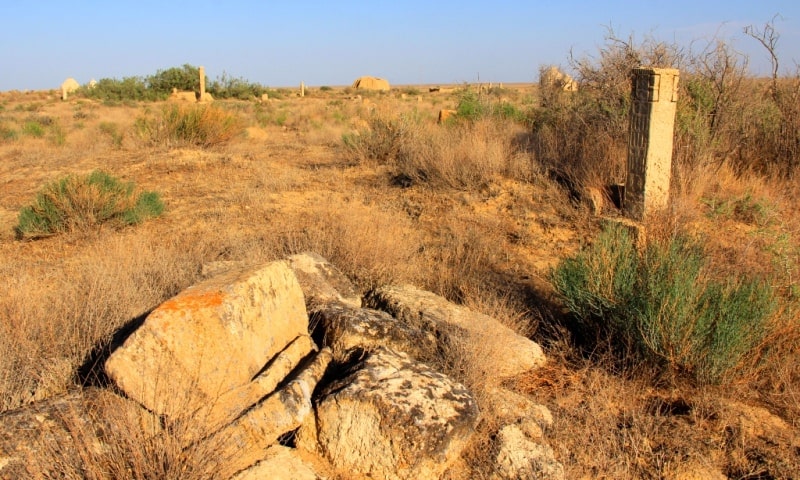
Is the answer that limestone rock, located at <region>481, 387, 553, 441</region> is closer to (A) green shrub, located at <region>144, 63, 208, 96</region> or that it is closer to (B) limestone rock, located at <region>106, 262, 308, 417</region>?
(B) limestone rock, located at <region>106, 262, 308, 417</region>

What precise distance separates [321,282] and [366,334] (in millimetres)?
922

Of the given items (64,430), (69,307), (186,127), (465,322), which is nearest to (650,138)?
(465,322)

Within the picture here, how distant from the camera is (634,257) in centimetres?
467

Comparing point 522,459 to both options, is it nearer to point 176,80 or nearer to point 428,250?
point 428,250

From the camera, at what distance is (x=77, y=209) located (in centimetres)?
704

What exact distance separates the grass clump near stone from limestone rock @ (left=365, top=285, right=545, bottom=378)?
4044mm

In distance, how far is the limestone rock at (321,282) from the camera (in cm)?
438

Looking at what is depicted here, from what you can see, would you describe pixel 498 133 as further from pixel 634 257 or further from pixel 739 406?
pixel 739 406

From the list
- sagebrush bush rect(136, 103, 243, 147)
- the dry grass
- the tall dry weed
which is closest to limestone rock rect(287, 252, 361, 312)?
the dry grass

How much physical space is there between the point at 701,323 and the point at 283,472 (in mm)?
2798

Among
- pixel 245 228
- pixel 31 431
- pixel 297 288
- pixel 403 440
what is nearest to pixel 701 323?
pixel 403 440

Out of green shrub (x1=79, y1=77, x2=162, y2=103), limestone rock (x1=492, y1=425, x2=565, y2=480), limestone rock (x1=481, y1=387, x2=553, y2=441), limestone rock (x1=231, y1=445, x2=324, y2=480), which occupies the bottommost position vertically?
limestone rock (x1=492, y1=425, x2=565, y2=480)

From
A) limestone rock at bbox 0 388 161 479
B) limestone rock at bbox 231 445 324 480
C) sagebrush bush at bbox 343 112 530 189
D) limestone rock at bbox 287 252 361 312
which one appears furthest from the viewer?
sagebrush bush at bbox 343 112 530 189

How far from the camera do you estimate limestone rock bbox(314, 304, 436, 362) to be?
148 inches
